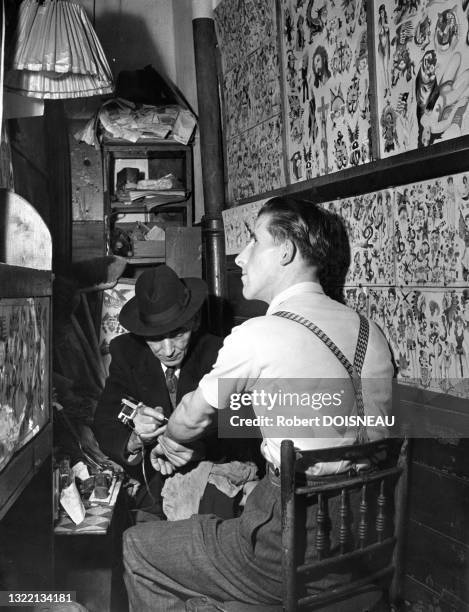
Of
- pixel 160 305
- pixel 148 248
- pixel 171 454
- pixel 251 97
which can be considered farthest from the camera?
A: pixel 148 248

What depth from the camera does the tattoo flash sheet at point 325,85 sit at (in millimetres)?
2357

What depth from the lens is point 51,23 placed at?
2.72 meters

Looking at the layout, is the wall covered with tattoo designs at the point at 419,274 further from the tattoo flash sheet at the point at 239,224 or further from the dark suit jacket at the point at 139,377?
the tattoo flash sheet at the point at 239,224

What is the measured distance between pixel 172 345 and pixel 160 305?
0.19 metres

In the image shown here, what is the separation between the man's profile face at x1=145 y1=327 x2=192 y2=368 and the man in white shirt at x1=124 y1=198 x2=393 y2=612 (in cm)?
75

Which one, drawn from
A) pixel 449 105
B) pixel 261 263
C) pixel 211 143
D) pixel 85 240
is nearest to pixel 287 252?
pixel 261 263

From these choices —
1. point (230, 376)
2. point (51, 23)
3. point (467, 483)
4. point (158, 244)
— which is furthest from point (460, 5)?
point (158, 244)

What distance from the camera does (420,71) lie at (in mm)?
2002

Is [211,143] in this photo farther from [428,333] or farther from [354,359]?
[354,359]

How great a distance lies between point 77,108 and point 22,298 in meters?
3.63

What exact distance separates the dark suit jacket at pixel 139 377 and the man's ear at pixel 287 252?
0.94 metres

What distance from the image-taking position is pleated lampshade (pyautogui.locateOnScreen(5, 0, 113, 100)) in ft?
8.71

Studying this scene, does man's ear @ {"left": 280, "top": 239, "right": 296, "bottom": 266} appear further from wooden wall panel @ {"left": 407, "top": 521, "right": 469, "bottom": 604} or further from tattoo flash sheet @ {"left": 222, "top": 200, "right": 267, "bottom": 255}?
tattoo flash sheet @ {"left": 222, "top": 200, "right": 267, "bottom": 255}

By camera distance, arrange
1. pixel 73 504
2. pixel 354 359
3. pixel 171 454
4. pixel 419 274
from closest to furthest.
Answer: pixel 354 359, pixel 419 274, pixel 171 454, pixel 73 504
